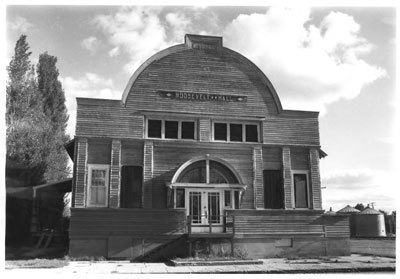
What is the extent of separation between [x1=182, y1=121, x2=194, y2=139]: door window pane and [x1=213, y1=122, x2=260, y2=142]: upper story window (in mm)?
1134

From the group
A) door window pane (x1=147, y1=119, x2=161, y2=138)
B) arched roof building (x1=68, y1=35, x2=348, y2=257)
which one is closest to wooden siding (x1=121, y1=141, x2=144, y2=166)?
arched roof building (x1=68, y1=35, x2=348, y2=257)

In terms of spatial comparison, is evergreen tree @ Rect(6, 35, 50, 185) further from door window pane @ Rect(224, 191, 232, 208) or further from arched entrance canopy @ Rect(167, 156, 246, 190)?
door window pane @ Rect(224, 191, 232, 208)

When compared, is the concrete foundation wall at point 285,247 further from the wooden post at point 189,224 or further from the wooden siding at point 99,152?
the wooden siding at point 99,152

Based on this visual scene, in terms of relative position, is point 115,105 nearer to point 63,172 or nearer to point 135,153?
point 135,153

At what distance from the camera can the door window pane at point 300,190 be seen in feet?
71.7

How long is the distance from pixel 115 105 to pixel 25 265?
26.0 ft

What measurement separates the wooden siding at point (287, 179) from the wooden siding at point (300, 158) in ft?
1.01

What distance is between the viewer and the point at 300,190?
72.2 ft

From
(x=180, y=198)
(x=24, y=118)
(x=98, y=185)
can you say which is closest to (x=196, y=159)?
(x=180, y=198)

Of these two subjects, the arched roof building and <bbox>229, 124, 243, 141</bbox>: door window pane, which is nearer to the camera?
the arched roof building

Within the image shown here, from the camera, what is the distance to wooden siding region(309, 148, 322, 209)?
21.9m

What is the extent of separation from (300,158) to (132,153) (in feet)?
27.4

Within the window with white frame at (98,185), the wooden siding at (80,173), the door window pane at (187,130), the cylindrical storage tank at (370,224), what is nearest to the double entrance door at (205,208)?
the door window pane at (187,130)

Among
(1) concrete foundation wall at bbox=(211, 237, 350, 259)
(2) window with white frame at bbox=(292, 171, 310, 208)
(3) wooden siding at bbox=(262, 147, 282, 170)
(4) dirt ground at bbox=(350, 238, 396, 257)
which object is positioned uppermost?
(3) wooden siding at bbox=(262, 147, 282, 170)
